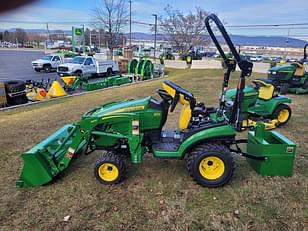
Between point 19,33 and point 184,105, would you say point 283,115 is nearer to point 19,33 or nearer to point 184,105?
point 184,105

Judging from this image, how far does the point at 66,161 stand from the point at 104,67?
1778cm

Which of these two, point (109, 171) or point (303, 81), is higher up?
point (303, 81)

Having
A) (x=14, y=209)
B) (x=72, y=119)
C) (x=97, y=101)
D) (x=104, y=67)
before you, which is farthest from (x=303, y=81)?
(x=104, y=67)

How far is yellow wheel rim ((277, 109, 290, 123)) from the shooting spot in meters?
6.22

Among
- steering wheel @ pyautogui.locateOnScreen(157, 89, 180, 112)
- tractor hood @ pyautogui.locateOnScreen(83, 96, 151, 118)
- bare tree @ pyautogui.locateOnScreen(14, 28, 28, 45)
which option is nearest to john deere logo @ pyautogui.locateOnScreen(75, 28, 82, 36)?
tractor hood @ pyautogui.locateOnScreen(83, 96, 151, 118)

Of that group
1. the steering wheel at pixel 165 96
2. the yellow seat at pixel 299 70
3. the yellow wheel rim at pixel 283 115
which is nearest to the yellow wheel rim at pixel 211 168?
the steering wheel at pixel 165 96

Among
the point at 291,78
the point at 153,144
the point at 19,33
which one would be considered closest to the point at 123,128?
the point at 153,144

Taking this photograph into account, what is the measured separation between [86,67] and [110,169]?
16.8m

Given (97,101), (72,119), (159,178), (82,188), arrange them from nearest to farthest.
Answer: (82,188) → (159,178) → (72,119) → (97,101)

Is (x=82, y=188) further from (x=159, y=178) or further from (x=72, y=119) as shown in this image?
(x=72, y=119)

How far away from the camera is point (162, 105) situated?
3.71 m

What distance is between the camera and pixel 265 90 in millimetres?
6375

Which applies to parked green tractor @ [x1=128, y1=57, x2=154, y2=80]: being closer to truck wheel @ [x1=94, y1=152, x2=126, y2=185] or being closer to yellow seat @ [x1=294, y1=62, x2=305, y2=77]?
yellow seat @ [x1=294, y1=62, x2=305, y2=77]

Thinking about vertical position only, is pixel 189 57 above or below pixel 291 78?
above
